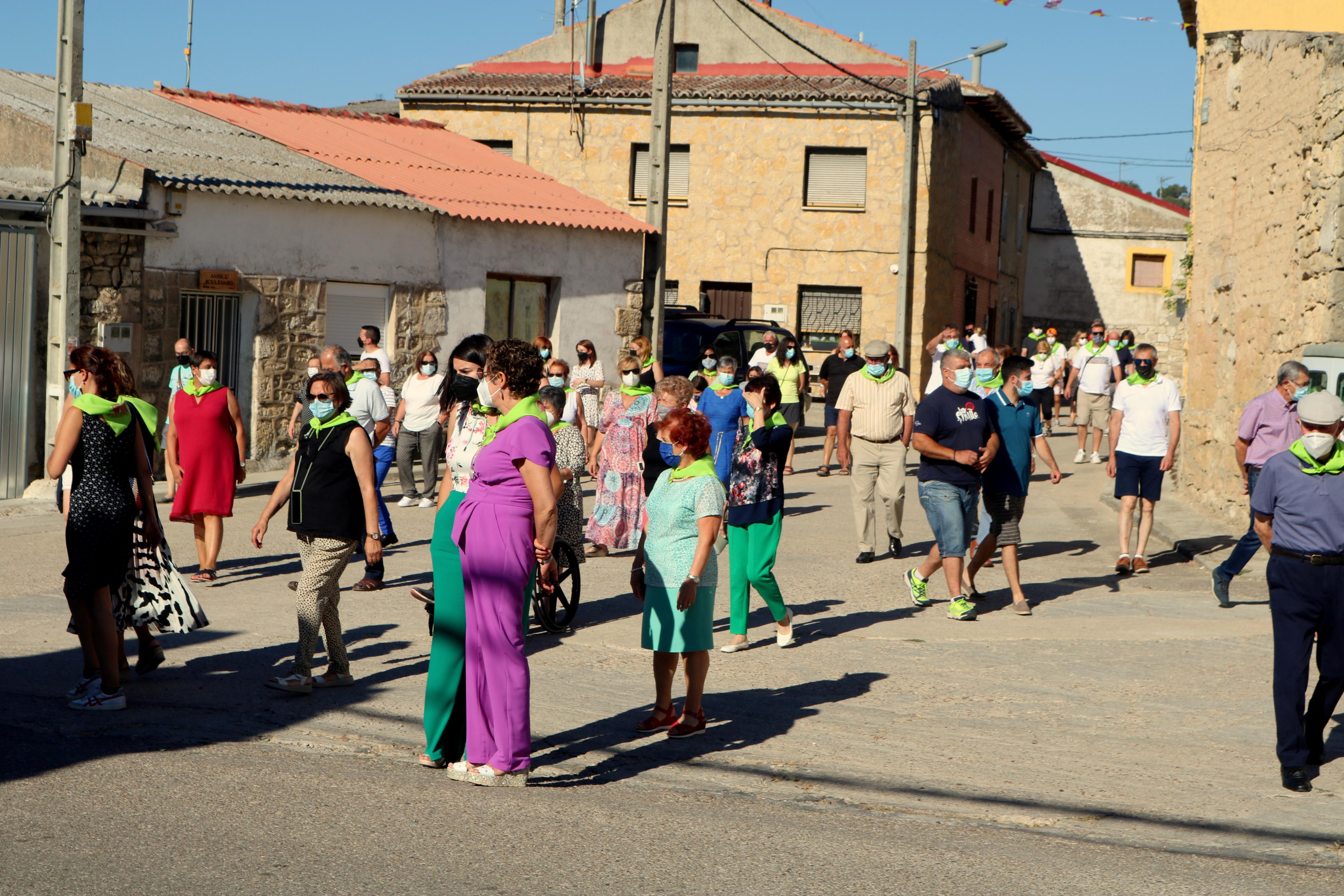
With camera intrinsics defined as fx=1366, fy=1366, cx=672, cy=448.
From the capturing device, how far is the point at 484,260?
20.6 m

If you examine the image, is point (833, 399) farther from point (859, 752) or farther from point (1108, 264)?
point (1108, 264)

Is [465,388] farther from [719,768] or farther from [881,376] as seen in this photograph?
[881,376]

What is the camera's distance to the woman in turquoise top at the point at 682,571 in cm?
655

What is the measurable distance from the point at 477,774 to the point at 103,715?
2.24 m

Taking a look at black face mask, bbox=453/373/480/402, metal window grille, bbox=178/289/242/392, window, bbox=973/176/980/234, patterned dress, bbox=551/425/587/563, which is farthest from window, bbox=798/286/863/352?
black face mask, bbox=453/373/480/402

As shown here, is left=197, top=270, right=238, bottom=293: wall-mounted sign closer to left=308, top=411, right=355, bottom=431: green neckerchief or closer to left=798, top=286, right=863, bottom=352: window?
left=308, top=411, right=355, bottom=431: green neckerchief

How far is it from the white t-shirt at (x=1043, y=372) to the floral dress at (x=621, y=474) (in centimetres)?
1157

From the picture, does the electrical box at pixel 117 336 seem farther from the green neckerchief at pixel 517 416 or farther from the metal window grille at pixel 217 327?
the green neckerchief at pixel 517 416

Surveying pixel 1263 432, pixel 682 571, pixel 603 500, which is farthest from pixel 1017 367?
pixel 682 571

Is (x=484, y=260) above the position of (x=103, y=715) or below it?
above

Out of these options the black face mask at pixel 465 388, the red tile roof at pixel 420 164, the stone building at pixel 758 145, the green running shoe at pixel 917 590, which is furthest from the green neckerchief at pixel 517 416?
the stone building at pixel 758 145

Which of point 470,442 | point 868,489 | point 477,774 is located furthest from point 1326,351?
point 477,774

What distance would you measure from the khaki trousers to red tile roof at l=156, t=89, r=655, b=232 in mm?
9278

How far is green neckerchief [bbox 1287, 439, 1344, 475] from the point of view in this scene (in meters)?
6.26
